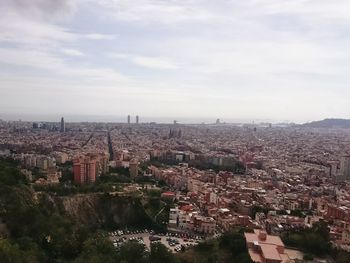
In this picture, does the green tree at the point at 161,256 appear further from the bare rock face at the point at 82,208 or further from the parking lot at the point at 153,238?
the bare rock face at the point at 82,208

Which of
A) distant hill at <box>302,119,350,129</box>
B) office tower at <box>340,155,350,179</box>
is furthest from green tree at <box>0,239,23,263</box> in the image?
distant hill at <box>302,119,350,129</box>

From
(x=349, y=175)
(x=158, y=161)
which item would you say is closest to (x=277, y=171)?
(x=349, y=175)

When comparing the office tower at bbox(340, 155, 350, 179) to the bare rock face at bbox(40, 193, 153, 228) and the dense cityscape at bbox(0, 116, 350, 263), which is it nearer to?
the dense cityscape at bbox(0, 116, 350, 263)

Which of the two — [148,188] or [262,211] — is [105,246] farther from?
[148,188]

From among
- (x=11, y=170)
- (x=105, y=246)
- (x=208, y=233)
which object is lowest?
(x=208, y=233)

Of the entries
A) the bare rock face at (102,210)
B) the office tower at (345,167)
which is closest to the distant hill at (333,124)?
the office tower at (345,167)

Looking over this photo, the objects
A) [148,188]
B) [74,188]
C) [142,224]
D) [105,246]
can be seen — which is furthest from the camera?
[148,188]

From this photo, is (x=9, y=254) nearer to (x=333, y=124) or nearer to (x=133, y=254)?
(x=133, y=254)
